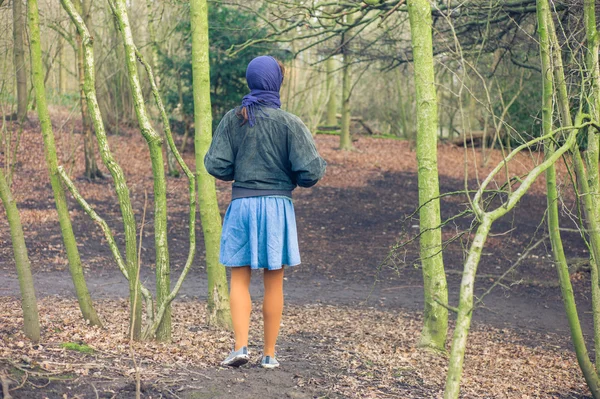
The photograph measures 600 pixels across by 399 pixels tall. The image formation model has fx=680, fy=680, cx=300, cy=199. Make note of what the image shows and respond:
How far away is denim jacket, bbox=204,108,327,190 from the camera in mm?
4145

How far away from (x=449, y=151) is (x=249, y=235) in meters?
20.4

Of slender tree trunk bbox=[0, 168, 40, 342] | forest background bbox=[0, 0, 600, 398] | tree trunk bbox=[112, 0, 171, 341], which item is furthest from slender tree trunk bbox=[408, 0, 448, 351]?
slender tree trunk bbox=[0, 168, 40, 342]

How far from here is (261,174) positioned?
415 centimetres

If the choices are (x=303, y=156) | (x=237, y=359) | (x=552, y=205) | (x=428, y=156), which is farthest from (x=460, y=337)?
(x=428, y=156)

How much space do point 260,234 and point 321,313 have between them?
11.6 feet

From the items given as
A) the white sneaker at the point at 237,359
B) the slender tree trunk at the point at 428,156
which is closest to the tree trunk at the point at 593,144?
the slender tree trunk at the point at 428,156

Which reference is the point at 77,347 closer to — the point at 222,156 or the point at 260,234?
A: the point at 260,234

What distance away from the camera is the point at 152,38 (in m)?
16.5

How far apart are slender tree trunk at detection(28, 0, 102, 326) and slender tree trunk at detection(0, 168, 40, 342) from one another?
0.41 meters

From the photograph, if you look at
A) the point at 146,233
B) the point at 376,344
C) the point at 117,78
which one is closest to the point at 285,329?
the point at 376,344

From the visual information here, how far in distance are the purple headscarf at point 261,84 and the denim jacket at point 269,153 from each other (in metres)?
0.05

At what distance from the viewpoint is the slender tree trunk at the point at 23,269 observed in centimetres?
441

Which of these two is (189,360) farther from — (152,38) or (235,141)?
(152,38)

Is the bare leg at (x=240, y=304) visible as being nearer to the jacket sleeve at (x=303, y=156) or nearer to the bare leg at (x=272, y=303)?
the bare leg at (x=272, y=303)
